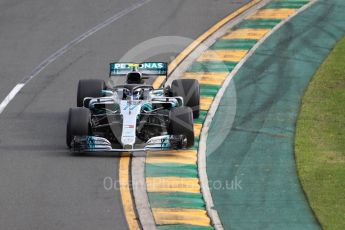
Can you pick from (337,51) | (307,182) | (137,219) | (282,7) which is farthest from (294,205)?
(282,7)

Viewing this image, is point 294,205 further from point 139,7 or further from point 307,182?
point 139,7

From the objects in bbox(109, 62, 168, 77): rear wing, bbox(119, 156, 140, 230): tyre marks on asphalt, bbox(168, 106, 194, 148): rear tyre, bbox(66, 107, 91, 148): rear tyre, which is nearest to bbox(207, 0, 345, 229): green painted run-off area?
bbox(168, 106, 194, 148): rear tyre

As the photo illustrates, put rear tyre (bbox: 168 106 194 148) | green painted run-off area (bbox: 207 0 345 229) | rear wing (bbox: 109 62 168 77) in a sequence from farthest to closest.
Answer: rear wing (bbox: 109 62 168 77)
rear tyre (bbox: 168 106 194 148)
green painted run-off area (bbox: 207 0 345 229)

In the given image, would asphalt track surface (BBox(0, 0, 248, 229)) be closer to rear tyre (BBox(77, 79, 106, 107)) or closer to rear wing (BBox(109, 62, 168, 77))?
rear tyre (BBox(77, 79, 106, 107))

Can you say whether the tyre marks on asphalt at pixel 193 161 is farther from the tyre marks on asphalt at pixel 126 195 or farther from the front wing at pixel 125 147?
the tyre marks on asphalt at pixel 126 195

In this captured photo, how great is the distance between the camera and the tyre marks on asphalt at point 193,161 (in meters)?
20.7

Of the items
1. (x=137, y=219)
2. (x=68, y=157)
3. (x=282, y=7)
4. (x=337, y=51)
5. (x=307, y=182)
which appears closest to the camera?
(x=137, y=219)

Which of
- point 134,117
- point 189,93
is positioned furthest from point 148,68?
A: point 134,117

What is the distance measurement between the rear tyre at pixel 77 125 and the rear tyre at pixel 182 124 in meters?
1.86

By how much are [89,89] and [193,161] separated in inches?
159

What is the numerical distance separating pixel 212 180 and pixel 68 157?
3408 millimetres

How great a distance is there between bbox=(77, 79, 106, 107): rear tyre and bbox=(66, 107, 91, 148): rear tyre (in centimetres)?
236

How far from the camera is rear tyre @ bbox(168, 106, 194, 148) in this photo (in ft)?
78.9

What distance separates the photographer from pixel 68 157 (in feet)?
78.6
